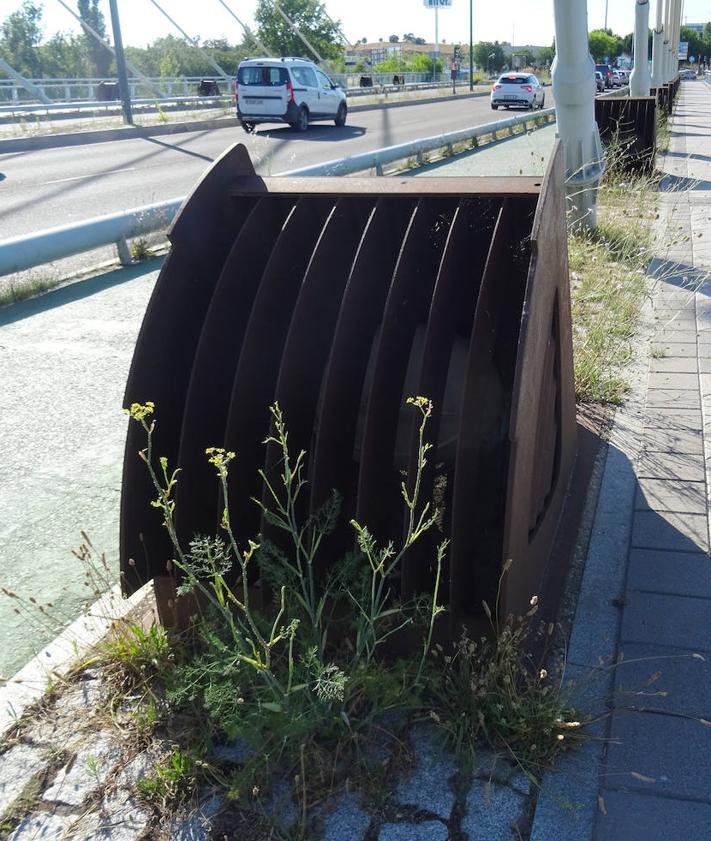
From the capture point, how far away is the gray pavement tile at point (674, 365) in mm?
5301

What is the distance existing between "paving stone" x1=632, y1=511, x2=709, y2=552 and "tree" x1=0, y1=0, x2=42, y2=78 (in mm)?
87544

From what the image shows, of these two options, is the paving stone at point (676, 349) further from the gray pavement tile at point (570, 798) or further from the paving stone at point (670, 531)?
the gray pavement tile at point (570, 798)

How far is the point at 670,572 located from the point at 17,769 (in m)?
2.21

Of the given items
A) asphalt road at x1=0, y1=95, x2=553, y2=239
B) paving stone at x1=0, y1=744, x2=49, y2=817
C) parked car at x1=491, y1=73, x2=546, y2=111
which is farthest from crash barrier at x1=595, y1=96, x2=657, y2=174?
parked car at x1=491, y1=73, x2=546, y2=111

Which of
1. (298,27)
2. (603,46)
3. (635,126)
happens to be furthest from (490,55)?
(635,126)

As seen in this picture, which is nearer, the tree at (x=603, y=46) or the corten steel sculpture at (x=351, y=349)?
the corten steel sculpture at (x=351, y=349)

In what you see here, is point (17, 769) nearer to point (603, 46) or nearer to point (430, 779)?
point (430, 779)

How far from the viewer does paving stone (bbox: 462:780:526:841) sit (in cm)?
210

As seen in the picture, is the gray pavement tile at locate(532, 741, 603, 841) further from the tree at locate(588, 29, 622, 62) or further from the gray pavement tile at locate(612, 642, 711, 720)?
the tree at locate(588, 29, 622, 62)

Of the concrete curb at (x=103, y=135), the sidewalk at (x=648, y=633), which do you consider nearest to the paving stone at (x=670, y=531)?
the sidewalk at (x=648, y=633)

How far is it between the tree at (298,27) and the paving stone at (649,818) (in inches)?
3298

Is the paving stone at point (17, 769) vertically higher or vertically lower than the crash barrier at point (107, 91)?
lower

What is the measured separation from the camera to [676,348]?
225 inches

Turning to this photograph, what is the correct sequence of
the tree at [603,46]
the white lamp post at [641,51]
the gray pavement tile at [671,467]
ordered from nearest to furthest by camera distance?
the gray pavement tile at [671,467] < the white lamp post at [641,51] < the tree at [603,46]
